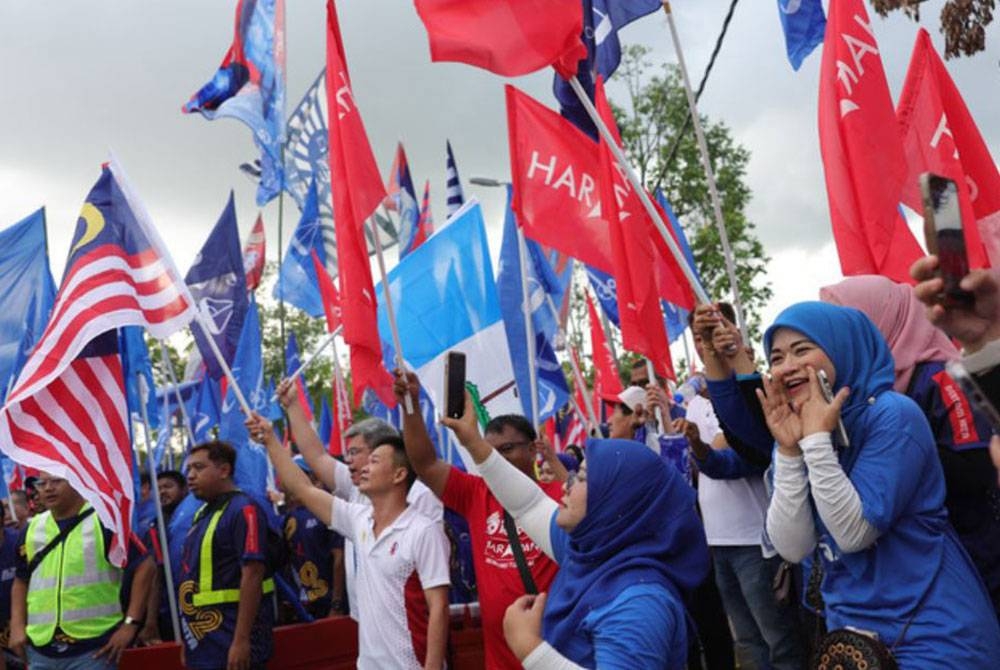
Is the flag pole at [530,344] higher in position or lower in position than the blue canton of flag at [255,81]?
lower

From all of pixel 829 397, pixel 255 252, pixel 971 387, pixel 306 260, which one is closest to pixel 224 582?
pixel 829 397

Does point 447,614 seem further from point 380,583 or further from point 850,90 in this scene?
point 850,90

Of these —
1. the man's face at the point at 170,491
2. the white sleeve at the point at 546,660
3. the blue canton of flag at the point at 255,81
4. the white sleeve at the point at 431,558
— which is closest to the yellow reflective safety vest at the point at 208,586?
the white sleeve at the point at 431,558

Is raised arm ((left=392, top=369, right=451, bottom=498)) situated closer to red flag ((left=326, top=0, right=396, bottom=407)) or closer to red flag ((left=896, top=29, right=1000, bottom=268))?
red flag ((left=326, top=0, right=396, bottom=407))

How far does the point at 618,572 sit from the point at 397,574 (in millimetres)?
1841

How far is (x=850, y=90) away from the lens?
16.0 ft

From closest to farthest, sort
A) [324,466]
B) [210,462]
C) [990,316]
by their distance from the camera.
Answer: [990,316] < [324,466] < [210,462]

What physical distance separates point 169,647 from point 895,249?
476 cm

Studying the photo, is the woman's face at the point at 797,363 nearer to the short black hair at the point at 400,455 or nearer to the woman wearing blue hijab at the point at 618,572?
the woman wearing blue hijab at the point at 618,572

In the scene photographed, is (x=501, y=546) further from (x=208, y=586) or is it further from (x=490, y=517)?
(x=208, y=586)

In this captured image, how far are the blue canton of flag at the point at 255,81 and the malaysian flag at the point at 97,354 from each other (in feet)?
11.7

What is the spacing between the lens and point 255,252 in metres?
14.6

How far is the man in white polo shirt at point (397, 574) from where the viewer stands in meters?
4.62

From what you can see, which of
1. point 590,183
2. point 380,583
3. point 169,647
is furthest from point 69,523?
point 590,183
